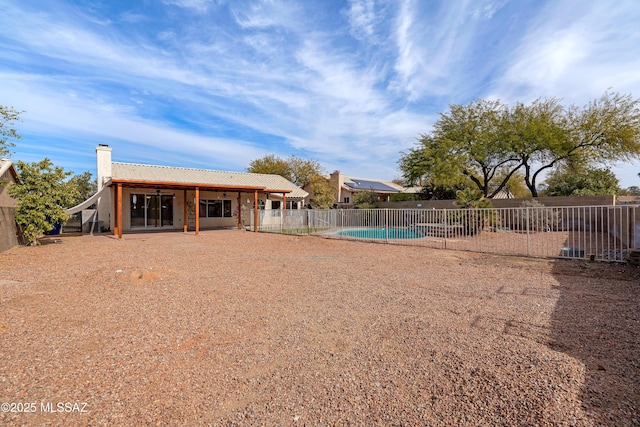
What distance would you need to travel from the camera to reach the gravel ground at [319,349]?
232cm

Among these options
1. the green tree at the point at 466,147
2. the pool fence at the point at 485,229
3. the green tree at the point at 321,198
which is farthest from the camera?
the green tree at the point at 321,198

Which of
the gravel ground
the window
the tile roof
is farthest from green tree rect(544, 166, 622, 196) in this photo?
the window

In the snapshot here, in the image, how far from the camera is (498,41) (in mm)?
12195

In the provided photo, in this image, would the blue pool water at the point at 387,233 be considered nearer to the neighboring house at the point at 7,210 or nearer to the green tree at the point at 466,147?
the green tree at the point at 466,147

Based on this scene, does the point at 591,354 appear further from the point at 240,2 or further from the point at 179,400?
the point at 240,2

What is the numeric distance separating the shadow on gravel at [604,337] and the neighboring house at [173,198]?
49.5ft

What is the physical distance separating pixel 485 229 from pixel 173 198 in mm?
17525

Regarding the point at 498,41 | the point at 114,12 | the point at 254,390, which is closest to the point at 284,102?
the point at 114,12

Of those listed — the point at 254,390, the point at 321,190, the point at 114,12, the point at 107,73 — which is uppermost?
the point at 114,12

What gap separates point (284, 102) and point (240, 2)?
27.0 ft

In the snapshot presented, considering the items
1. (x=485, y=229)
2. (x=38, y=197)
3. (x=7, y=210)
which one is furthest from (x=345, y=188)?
(x=7, y=210)

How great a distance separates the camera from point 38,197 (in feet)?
36.0

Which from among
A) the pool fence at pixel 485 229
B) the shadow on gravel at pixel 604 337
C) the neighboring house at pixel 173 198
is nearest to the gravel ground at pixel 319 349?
the shadow on gravel at pixel 604 337

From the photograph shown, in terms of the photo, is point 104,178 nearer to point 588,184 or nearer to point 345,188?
point 345,188
